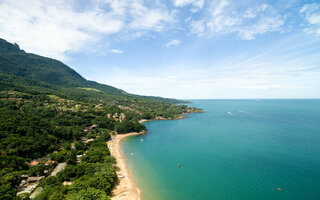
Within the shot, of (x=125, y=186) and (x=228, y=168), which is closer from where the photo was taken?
(x=125, y=186)

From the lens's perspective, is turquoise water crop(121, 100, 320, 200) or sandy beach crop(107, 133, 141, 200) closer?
sandy beach crop(107, 133, 141, 200)

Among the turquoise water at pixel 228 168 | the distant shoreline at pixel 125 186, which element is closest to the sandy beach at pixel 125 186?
the distant shoreline at pixel 125 186

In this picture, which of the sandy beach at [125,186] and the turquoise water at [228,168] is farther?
the turquoise water at [228,168]

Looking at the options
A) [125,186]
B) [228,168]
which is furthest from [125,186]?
[228,168]

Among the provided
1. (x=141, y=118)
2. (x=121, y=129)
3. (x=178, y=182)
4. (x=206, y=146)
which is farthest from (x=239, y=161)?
(x=141, y=118)

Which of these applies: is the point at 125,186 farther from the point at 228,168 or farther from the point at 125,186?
the point at 228,168

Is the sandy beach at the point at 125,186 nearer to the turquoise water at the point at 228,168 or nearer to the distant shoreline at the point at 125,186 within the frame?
the distant shoreline at the point at 125,186

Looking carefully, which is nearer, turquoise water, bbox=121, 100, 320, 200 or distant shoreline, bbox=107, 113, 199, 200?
distant shoreline, bbox=107, 113, 199, 200

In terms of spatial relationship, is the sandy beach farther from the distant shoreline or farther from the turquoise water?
the turquoise water

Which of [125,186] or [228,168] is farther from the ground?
[228,168]

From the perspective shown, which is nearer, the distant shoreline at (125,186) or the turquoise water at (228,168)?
the distant shoreline at (125,186)

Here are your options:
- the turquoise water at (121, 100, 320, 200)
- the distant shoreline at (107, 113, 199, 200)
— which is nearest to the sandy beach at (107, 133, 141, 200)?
the distant shoreline at (107, 113, 199, 200)
